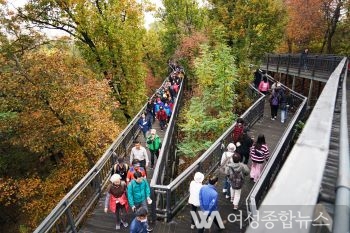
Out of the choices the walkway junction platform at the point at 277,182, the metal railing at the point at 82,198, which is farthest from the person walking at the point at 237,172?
the metal railing at the point at 82,198

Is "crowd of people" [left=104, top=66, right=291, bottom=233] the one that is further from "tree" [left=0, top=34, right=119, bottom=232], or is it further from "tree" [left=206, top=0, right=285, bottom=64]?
"tree" [left=206, top=0, right=285, bottom=64]

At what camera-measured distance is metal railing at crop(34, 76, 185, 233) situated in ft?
24.4

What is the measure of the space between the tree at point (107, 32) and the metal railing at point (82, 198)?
849 cm

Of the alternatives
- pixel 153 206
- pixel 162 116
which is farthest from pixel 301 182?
pixel 162 116

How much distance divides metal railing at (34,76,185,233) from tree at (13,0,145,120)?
8.49 meters

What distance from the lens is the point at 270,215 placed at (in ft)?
4.37

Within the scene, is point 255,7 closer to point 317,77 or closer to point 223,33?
point 223,33

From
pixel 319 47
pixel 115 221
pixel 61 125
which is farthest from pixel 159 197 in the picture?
pixel 319 47

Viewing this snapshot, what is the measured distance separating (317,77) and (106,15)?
1448cm

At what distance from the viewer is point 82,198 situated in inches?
380

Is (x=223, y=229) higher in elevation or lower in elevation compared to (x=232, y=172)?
lower

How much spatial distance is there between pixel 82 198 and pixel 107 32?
14.6 metres

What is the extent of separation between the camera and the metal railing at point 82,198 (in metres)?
7.45

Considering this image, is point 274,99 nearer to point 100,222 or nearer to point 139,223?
point 100,222
